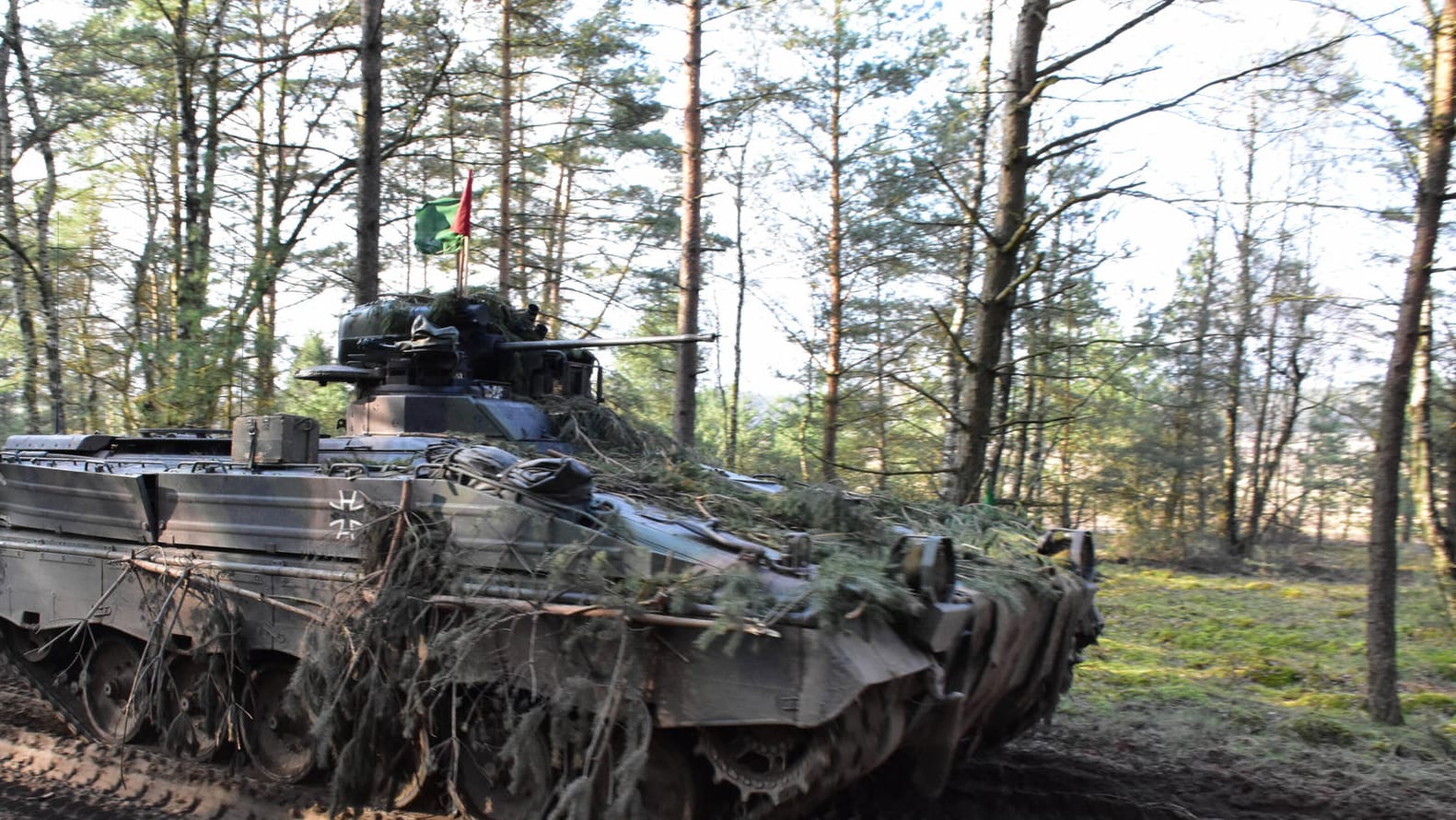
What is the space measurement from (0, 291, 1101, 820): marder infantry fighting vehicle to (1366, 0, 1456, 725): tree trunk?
2.95 meters

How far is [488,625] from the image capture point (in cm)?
454

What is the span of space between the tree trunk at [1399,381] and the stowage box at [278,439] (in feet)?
22.9

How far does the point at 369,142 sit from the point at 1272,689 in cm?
1048

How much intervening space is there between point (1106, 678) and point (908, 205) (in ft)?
31.9

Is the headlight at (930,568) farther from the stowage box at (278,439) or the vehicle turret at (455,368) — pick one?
the stowage box at (278,439)

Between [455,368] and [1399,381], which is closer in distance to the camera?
[455,368]

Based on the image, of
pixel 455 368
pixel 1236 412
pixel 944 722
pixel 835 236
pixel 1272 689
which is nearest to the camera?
pixel 944 722

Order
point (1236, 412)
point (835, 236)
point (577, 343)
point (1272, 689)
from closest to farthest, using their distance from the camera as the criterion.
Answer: point (577, 343) → point (1272, 689) → point (835, 236) → point (1236, 412)

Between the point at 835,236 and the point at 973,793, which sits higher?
the point at 835,236

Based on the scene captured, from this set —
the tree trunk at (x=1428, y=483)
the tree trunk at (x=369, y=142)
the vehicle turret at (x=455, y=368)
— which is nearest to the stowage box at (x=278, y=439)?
the vehicle turret at (x=455, y=368)

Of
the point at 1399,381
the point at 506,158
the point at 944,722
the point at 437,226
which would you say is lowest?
the point at 944,722

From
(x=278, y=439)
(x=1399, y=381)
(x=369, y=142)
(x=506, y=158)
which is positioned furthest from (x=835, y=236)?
(x=278, y=439)

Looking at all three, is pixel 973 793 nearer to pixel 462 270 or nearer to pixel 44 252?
pixel 462 270

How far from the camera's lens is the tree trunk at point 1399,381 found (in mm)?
7324
